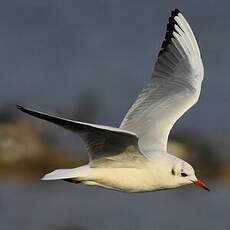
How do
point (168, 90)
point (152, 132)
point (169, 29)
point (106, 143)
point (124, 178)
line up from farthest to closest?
point (169, 29) → point (168, 90) → point (152, 132) → point (124, 178) → point (106, 143)

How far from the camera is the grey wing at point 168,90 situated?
8922 mm

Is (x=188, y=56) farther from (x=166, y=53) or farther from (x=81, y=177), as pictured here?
(x=81, y=177)

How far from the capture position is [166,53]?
30.5 feet

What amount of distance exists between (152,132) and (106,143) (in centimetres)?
91

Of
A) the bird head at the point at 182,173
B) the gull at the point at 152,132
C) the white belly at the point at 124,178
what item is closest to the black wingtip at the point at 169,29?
the gull at the point at 152,132

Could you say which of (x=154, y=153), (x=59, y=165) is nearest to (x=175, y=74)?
(x=154, y=153)

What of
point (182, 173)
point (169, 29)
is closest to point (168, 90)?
point (169, 29)

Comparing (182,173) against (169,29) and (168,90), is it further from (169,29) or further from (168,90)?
(169,29)

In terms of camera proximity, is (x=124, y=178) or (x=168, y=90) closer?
(x=124, y=178)

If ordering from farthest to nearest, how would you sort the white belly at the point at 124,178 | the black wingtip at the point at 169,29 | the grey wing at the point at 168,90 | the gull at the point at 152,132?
1. the black wingtip at the point at 169,29
2. the grey wing at the point at 168,90
3. the white belly at the point at 124,178
4. the gull at the point at 152,132

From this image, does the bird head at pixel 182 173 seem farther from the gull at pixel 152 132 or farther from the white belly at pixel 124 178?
the white belly at pixel 124 178

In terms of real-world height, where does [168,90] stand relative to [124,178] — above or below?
above

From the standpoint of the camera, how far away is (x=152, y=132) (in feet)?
29.2

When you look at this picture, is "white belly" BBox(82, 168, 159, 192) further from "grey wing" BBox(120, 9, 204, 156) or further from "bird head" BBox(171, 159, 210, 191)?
"grey wing" BBox(120, 9, 204, 156)
